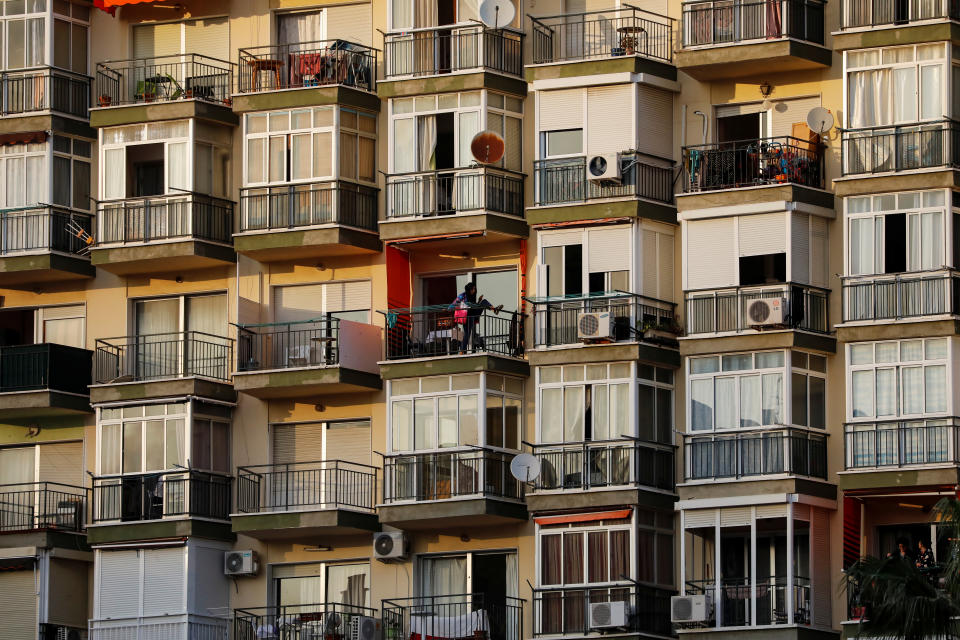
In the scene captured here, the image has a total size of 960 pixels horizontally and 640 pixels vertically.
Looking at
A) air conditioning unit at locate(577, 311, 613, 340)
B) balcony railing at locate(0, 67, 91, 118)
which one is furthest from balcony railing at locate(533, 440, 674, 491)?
balcony railing at locate(0, 67, 91, 118)

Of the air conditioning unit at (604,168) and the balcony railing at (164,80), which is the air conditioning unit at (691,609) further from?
the balcony railing at (164,80)

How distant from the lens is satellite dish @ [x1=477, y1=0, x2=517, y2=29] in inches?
2156

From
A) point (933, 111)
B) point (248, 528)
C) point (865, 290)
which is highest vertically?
point (933, 111)

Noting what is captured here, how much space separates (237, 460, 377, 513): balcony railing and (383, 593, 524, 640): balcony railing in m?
2.15

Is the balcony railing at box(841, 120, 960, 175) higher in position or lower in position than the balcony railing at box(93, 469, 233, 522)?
higher

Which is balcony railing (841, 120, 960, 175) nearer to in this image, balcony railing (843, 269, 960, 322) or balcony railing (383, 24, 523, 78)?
balcony railing (843, 269, 960, 322)

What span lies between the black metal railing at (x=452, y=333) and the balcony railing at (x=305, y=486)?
7.96 ft

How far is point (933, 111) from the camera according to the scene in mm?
51781

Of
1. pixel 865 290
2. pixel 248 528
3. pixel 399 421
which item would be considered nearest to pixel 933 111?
pixel 865 290

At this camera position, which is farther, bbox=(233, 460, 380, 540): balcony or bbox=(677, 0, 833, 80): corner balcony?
bbox=(233, 460, 380, 540): balcony

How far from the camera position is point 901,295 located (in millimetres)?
51188

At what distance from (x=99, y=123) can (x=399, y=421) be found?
9.09m

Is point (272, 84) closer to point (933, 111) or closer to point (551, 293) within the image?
point (551, 293)

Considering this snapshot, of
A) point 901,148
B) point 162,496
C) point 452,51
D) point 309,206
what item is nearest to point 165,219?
point 309,206
